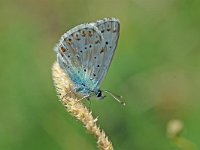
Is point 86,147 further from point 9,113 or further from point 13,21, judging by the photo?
point 13,21

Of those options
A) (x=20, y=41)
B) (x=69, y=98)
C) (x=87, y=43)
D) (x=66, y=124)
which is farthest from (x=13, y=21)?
(x=69, y=98)

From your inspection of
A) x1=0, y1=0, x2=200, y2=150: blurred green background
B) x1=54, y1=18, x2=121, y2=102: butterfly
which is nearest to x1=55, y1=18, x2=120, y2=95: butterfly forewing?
x1=54, y1=18, x2=121, y2=102: butterfly

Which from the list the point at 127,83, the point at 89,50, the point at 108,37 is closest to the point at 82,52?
the point at 89,50

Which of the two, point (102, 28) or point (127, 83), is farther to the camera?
point (127, 83)

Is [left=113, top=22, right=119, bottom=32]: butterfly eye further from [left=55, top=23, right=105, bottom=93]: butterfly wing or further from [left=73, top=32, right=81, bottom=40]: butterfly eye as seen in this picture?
[left=73, top=32, right=81, bottom=40]: butterfly eye

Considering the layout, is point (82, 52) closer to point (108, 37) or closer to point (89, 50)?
point (89, 50)

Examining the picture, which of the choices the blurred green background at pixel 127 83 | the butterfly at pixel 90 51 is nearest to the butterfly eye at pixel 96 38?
the butterfly at pixel 90 51
